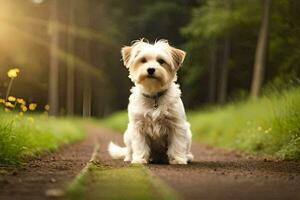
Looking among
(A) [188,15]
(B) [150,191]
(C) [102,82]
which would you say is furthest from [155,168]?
(C) [102,82]

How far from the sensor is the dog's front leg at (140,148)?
9.75m

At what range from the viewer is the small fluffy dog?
951cm

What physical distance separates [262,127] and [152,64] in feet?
18.5

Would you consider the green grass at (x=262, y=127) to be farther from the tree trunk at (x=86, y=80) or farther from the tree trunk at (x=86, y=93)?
the tree trunk at (x=86, y=93)

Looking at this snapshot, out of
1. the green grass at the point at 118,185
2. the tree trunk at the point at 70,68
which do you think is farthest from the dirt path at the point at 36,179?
the tree trunk at the point at 70,68

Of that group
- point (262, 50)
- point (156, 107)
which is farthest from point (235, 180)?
point (262, 50)

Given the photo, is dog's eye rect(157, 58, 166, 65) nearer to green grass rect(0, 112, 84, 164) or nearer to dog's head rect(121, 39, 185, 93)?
dog's head rect(121, 39, 185, 93)

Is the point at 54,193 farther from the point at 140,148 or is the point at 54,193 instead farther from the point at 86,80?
the point at 86,80

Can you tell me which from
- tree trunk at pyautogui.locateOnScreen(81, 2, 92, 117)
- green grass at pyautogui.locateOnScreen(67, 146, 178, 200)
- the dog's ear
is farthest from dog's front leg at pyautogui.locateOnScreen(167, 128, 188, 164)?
tree trunk at pyautogui.locateOnScreen(81, 2, 92, 117)

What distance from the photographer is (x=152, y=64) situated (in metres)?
9.38

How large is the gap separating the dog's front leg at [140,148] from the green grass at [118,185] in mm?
1089

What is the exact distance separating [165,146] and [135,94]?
0.94m

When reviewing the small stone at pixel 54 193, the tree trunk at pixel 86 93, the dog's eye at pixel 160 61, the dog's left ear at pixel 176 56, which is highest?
the tree trunk at pixel 86 93

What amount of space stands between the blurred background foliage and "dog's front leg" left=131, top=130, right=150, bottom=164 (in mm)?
11131
